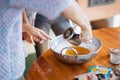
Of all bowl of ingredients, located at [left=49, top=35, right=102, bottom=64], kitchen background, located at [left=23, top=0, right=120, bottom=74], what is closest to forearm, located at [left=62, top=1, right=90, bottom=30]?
bowl of ingredients, located at [left=49, top=35, right=102, bottom=64]

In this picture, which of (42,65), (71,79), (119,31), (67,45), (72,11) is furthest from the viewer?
(119,31)

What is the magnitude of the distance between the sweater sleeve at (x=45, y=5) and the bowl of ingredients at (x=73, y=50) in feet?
1.24

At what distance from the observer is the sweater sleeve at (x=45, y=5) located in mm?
573

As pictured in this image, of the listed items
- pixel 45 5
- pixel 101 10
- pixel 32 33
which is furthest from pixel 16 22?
pixel 101 10

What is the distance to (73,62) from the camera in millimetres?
955

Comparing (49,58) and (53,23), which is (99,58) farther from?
(53,23)

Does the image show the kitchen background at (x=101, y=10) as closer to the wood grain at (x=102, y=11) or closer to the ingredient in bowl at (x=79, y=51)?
the wood grain at (x=102, y=11)

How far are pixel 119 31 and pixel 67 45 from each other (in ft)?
1.39

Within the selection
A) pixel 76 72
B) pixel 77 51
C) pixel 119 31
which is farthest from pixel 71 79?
pixel 119 31

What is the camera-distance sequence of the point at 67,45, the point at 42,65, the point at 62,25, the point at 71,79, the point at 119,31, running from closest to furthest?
the point at 71,79 < the point at 42,65 < the point at 67,45 < the point at 119,31 < the point at 62,25

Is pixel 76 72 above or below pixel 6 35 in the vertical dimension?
below

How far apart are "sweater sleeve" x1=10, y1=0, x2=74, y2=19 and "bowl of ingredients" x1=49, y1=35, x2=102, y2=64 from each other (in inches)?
14.8

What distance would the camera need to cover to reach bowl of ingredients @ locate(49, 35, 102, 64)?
0.94 metres

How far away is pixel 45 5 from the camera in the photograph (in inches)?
22.9
